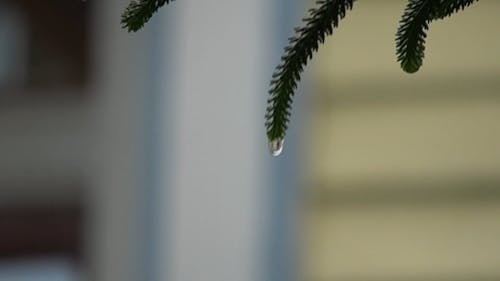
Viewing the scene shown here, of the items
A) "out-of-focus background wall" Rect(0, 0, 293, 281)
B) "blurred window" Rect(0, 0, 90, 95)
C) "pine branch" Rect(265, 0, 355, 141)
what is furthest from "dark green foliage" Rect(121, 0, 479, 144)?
"blurred window" Rect(0, 0, 90, 95)

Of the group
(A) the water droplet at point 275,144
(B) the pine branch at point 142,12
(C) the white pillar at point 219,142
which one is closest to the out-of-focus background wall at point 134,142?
(C) the white pillar at point 219,142

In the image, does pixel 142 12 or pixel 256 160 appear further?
pixel 256 160

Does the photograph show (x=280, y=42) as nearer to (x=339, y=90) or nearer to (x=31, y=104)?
(x=339, y=90)

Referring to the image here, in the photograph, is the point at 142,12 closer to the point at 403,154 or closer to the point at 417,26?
the point at 417,26

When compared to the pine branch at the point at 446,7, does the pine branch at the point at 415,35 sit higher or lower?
lower

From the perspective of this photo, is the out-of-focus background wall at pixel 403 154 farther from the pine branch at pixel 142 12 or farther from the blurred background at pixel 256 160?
the pine branch at pixel 142 12

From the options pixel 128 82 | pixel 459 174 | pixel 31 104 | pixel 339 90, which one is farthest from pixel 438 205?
pixel 31 104

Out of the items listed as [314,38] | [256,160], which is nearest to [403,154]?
[256,160]
